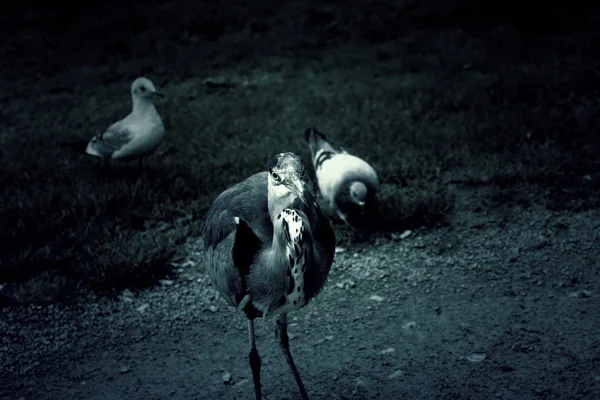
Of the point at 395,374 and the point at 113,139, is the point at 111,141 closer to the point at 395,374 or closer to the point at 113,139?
the point at 113,139

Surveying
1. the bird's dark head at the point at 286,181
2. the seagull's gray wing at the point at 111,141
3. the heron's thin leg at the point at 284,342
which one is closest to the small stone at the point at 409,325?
the heron's thin leg at the point at 284,342

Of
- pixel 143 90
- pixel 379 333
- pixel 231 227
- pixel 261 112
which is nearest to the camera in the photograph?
pixel 231 227

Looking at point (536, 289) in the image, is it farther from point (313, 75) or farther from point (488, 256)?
point (313, 75)

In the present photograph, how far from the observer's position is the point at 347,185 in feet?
18.5

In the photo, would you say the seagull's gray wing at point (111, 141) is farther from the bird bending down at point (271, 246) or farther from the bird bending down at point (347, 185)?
the bird bending down at point (271, 246)

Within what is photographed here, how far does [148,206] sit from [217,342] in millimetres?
2113

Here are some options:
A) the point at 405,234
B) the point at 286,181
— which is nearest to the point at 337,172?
the point at 405,234

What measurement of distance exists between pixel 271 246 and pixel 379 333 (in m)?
1.32

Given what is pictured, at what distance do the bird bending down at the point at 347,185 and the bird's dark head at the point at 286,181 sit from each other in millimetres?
2333

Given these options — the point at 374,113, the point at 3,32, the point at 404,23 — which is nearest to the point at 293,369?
the point at 374,113

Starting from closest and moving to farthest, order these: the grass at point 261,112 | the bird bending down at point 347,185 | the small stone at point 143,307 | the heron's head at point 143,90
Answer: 1. the small stone at point 143,307
2. the bird bending down at point 347,185
3. the grass at point 261,112
4. the heron's head at point 143,90

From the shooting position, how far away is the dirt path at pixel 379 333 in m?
3.88

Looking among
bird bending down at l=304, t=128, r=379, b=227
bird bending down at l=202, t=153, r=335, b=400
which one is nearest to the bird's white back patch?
bird bending down at l=304, t=128, r=379, b=227

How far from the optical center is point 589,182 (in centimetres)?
593
